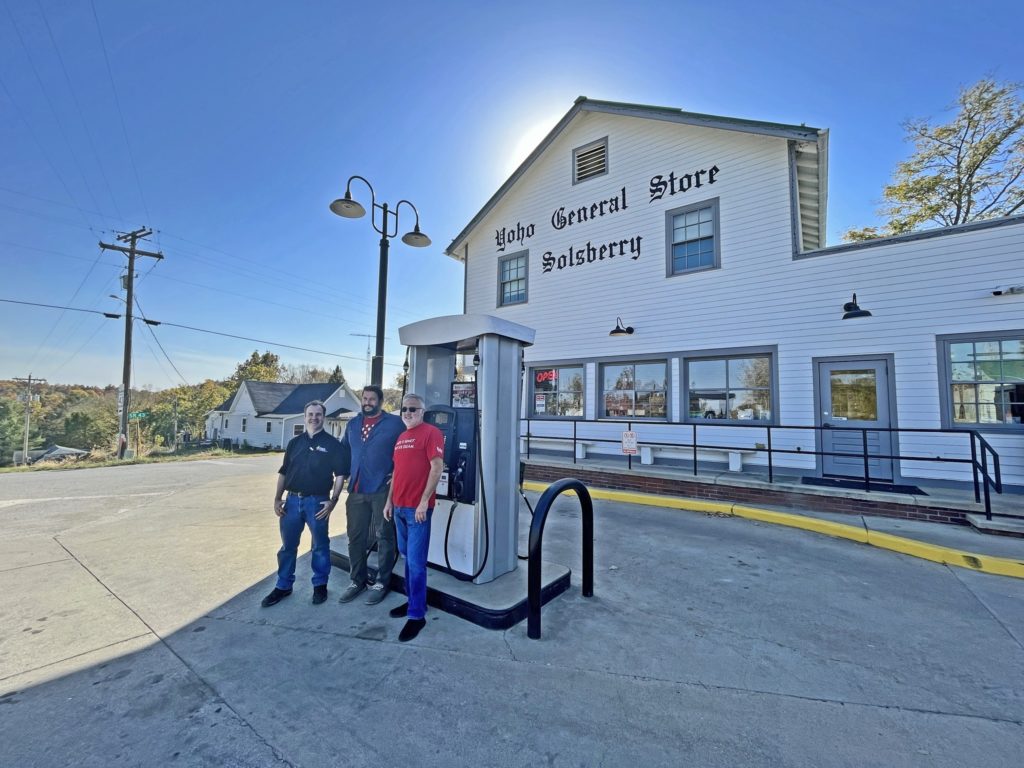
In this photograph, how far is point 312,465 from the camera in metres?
3.63

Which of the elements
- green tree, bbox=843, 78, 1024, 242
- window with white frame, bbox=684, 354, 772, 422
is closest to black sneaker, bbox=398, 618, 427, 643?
window with white frame, bbox=684, 354, 772, 422

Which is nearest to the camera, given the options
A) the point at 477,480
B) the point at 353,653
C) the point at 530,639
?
the point at 353,653

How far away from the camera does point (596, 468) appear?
8.30 metres

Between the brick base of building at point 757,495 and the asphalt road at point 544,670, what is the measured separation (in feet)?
5.30

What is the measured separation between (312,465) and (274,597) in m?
1.10

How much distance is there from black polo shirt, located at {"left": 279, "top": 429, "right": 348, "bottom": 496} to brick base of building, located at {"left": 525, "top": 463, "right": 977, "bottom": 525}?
5.57 metres

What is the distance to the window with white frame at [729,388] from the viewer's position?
7.95 metres

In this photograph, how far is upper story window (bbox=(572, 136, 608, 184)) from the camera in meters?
10.3

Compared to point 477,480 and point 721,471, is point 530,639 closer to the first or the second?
point 477,480

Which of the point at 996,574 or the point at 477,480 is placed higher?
the point at 477,480

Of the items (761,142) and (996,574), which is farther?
(761,142)

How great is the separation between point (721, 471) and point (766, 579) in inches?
162

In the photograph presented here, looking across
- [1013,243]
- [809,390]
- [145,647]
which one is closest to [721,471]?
[809,390]

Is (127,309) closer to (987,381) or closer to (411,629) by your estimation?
(411,629)
